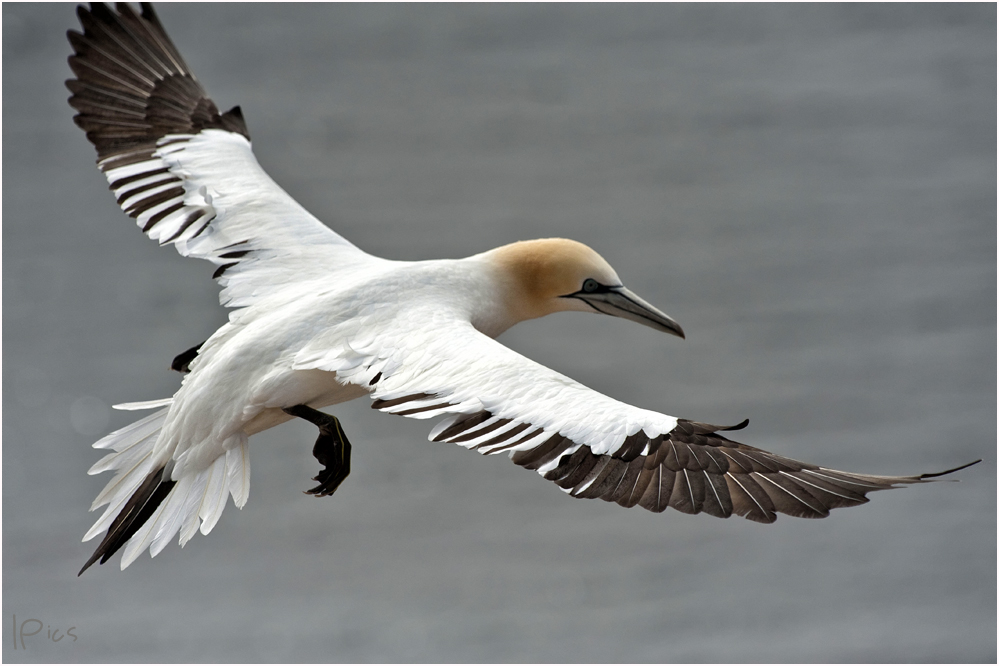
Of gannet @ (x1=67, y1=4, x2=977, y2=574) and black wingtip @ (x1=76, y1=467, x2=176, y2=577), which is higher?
gannet @ (x1=67, y1=4, x2=977, y2=574)

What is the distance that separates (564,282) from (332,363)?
0.66 m

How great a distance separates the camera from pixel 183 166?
270cm

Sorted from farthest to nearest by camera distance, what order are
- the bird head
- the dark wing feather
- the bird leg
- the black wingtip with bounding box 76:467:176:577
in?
the bird head
the black wingtip with bounding box 76:467:176:577
the bird leg
the dark wing feather

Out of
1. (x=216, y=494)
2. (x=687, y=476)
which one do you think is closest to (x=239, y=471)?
(x=216, y=494)

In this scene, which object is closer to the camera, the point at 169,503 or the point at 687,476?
the point at 687,476

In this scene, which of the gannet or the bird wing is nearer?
the gannet

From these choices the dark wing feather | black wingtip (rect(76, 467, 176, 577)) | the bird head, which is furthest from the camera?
the bird head

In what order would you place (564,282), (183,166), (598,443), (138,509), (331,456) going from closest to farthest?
1. (598,443)
2. (331,456)
3. (138,509)
4. (564,282)
5. (183,166)

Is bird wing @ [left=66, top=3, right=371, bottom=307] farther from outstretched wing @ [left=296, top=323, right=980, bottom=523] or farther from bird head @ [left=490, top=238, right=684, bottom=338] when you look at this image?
outstretched wing @ [left=296, top=323, right=980, bottom=523]

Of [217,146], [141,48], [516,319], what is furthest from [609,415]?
[141,48]

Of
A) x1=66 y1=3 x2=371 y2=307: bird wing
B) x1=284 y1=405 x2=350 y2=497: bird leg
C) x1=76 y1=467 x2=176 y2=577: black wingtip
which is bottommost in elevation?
x1=76 y1=467 x2=176 y2=577: black wingtip

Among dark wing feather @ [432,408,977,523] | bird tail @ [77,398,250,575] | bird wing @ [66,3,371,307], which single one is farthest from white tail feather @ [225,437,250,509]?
dark wing feather @ [432,408,977,523]

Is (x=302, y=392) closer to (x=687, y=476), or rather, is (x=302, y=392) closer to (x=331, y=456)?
(x=331, y=456)

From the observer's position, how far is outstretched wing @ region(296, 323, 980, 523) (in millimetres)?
1672
